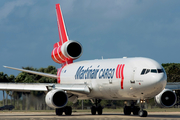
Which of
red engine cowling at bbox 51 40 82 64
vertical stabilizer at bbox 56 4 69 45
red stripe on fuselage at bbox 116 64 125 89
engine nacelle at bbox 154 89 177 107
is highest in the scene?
vertical stabilizer at bbox 56 4 69 45

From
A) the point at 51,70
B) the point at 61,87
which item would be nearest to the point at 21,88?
the point at 61,87

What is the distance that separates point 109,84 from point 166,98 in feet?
13.9

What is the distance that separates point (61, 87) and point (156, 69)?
7875 millimetres

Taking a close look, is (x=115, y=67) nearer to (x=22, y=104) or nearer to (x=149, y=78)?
(x=149, y=78)

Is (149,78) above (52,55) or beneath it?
beneath

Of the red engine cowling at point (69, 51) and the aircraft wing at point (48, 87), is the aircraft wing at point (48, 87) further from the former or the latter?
the red engine cowling at point (69, 51)

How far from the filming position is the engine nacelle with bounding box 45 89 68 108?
87.8ft

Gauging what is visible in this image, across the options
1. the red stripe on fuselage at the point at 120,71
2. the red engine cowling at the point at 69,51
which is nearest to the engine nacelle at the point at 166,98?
the red stripe on fuselage at the point at 120,71

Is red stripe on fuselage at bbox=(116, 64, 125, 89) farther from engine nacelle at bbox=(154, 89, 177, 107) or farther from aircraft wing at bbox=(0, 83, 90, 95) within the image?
aircraft wing at bbox=(0, 83, 90, 95)

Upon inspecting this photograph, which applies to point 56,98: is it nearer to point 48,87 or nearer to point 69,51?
point 48,87

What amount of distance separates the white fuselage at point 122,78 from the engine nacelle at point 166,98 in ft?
7.81

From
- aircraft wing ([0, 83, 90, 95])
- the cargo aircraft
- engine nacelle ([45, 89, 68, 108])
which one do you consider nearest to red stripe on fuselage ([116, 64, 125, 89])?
the cargo aircraft

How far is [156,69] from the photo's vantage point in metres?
23.9

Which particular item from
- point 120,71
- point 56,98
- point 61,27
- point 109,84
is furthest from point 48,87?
point 61,27
